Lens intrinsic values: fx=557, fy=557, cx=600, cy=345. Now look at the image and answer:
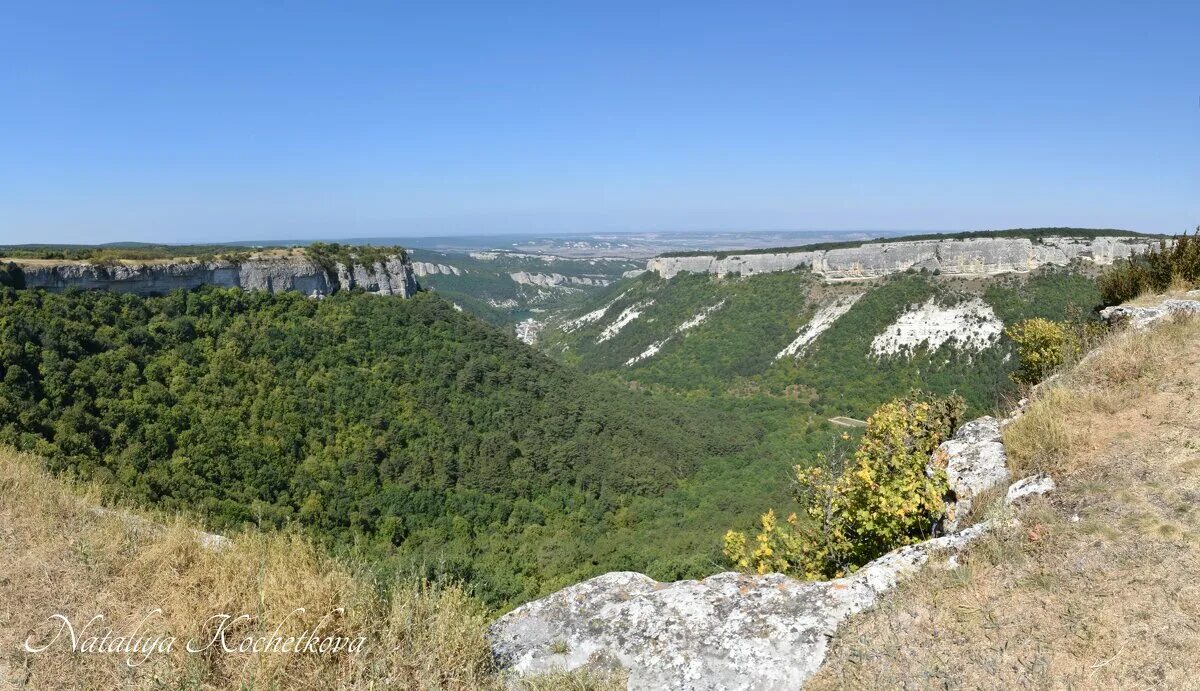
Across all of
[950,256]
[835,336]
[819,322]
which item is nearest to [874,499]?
[835,336]

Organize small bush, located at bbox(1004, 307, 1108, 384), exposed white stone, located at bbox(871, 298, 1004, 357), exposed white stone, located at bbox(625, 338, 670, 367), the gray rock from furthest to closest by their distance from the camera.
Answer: exposed white stone, located at bbox(625, 338, 670, 367), exposed white stone, located at bbox(871, 298, 1004, 357), small bush, located at bbox(1004, 307, 1108, 384), the gray rock

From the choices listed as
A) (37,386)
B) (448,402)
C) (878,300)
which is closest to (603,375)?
(878,300)

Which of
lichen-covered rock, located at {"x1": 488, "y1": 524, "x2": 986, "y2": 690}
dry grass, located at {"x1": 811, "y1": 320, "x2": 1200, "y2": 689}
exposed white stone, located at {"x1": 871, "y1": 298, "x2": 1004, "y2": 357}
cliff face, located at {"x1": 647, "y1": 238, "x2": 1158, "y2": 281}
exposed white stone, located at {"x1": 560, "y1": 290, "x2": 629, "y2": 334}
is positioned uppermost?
cliff face, located at {"x1": 647, "y1": 238, "x2": 1158, "y2": 281}

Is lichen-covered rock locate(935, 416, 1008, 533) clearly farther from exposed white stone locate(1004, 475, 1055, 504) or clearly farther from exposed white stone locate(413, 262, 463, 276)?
exposed white stone locate(413, 262, 463, 276)

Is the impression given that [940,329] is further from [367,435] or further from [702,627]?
[702,627]

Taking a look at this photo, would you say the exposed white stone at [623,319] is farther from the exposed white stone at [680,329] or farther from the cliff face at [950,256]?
the cliff face at [950,256]

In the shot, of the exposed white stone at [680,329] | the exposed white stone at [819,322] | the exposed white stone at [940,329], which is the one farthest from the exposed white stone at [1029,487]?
the exposed white stone at [680,329]

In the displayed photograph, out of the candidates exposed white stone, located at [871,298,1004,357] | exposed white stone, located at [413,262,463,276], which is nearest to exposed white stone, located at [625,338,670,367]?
exposed white stone, located at [871,298,1004,357]
